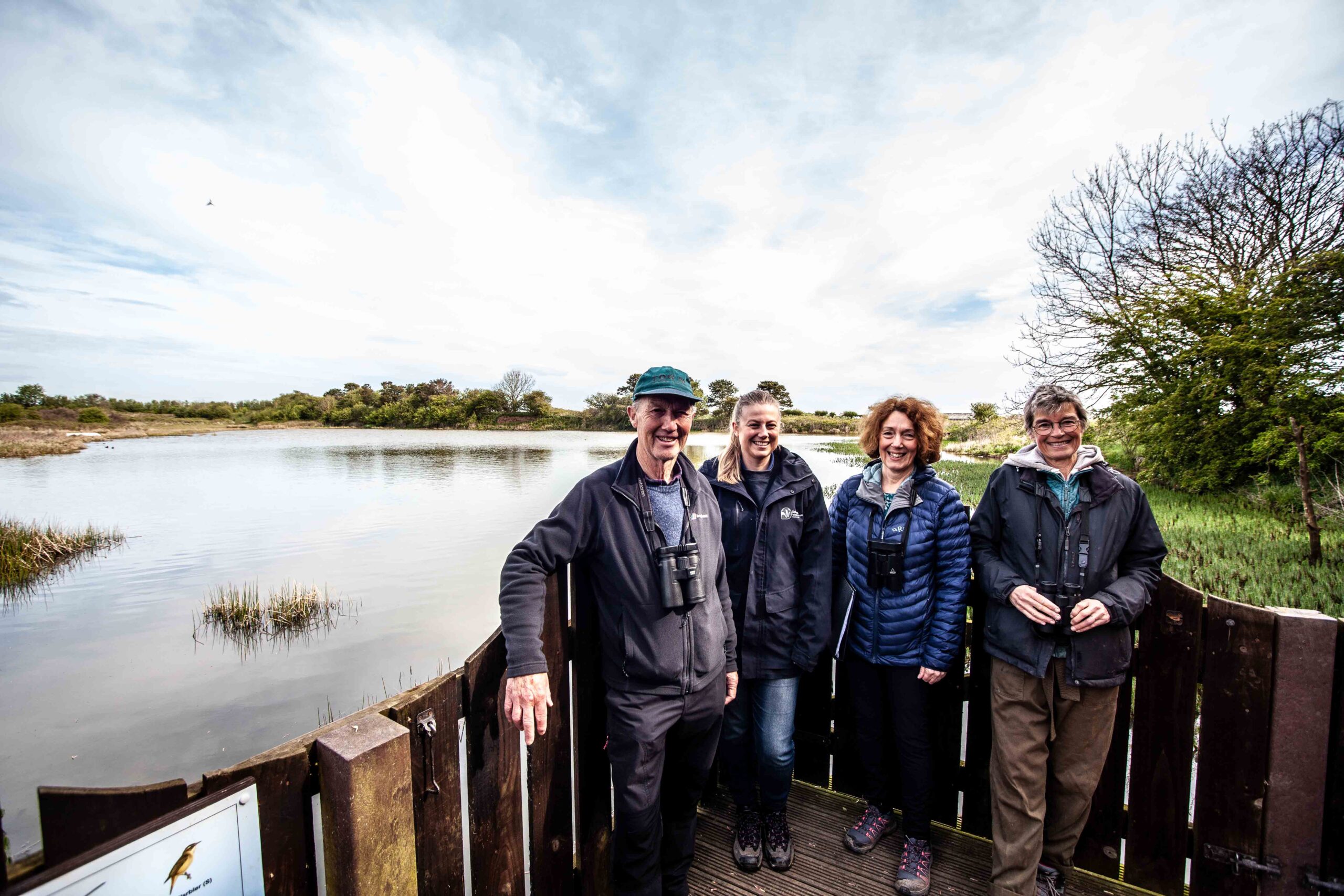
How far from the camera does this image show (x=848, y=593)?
2.49 metres

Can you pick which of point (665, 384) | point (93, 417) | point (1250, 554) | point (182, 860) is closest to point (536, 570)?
point (665, 384)

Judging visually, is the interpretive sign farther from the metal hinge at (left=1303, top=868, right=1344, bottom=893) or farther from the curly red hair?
the metal hinge at (left=1303, top=868, right=1344, bottom=893)

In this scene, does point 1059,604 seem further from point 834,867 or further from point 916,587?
point 834,867

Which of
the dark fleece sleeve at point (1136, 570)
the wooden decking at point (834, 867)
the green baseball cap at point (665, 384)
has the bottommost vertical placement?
the wooden decking at point (834, 867)

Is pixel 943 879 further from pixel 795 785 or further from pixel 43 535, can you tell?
pixel 43 535

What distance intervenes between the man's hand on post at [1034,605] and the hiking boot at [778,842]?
1.36 metres

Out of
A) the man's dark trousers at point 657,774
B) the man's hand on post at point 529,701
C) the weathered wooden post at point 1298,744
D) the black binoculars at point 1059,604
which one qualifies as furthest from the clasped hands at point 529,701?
the weathered wooden post at point 1298,744

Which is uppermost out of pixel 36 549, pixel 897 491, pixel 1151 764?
pixel 897 491

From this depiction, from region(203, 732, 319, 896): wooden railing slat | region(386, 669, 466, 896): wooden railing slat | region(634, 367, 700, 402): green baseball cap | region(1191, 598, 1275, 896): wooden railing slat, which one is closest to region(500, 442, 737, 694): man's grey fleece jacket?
region(634, 367, 700, 402): green baseball cap

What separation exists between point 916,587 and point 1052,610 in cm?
48

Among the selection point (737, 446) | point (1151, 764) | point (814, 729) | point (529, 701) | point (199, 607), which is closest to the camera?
point (529, 701)

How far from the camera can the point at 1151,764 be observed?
2117 millimetres

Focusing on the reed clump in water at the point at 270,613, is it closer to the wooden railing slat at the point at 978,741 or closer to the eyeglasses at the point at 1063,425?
the wooden railing slat at the point at 978,741

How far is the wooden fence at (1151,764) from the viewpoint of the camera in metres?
1.67
